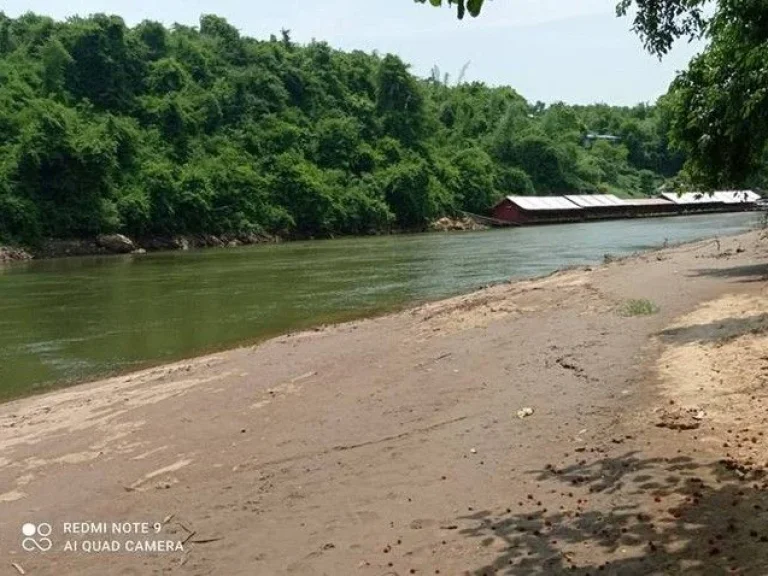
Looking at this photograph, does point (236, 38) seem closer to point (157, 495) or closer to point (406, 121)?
point (406, 121)

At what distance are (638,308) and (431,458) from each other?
27.0 feet

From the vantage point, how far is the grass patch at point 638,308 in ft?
47.6

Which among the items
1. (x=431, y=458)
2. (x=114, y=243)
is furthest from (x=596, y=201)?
(x=431, y=458)

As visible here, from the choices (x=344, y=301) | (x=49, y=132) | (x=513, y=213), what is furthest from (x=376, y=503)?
(x=513, y=213)

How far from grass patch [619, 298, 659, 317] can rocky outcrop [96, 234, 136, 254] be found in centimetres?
5136

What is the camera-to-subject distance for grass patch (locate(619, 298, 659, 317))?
14.5 metres

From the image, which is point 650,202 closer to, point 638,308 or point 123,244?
point 123,244

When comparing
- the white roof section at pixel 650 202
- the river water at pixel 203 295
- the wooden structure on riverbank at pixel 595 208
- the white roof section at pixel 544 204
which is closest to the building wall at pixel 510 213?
the wooden structure on riverbank at pixel 595 208

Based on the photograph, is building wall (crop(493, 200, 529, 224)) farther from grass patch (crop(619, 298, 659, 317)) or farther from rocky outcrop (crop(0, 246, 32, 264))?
grass patch (crop(619, 298, 659, 317))

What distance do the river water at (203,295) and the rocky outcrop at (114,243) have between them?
10384 mm

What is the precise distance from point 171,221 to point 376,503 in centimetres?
6423

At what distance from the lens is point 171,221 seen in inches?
2682

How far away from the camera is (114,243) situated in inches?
2411

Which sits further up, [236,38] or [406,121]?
[236,38]
